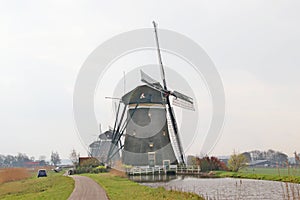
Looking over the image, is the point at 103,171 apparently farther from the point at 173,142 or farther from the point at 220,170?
the point at 220,170

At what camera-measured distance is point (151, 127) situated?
35531 mm

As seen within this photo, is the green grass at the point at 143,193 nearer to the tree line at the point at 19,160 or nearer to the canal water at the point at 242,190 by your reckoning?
the canal water at the point at 242,190

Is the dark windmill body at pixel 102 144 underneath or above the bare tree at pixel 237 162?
above

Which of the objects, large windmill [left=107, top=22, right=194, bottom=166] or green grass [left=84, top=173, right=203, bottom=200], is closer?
green grass [left=84, top=173, right=203, bottom=200]

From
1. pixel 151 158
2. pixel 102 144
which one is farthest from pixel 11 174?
pixel 102 144

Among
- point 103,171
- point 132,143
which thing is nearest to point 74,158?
point 103,171

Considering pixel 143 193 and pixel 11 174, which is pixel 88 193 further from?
pixel 11 174

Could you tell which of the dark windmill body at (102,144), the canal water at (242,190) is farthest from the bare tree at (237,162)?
the dark windmill body at (102,144)

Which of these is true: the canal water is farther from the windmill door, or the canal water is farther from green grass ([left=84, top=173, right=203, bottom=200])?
the windmill door

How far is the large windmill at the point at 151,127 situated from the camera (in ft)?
116

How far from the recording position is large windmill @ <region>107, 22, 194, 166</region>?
3538 centimetres

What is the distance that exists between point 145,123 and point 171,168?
5.15 metres

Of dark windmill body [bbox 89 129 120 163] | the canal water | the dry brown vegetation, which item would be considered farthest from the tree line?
the canal water

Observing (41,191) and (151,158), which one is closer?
(41,191)
